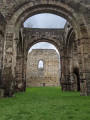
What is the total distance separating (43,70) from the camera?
70.2 ft

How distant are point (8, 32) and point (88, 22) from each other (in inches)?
177

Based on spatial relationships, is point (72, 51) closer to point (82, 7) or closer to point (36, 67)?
point (82, 7)

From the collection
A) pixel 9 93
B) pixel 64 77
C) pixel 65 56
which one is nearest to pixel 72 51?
pixel 65 56

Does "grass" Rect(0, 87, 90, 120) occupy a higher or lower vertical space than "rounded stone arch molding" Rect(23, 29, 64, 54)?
lower

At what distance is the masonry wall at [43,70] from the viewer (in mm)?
20562

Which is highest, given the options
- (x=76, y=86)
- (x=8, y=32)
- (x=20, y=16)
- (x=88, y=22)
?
(x=20, y=16)

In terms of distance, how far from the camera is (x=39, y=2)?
6.98 meters

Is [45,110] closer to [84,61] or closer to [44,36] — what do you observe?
[84,61]

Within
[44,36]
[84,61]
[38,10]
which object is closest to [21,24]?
[38,10]

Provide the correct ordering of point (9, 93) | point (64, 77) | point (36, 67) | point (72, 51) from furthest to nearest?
1. point (36, 67)
2. point (72, 51)
3. point (64, 77)
4. point (9, 93)

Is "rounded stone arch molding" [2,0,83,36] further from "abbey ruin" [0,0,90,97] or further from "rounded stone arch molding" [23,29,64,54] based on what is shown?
"rounded stone arch molding" [23,29,64,54]

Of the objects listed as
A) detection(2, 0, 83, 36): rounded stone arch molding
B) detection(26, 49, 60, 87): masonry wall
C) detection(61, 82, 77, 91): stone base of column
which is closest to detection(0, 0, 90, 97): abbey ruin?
detection(2, 0, 83, 36): rounded stone arch molding

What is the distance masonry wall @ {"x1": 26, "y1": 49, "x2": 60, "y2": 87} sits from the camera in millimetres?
20562

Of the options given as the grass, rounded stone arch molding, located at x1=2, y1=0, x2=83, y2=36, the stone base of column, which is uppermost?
rounded stone arch molding, located at x1=2, y1=0, x2=83, y2=36
